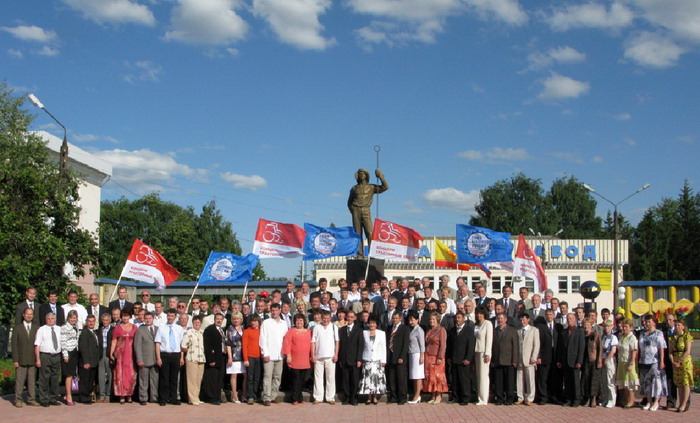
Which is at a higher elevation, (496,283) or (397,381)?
(496,283)

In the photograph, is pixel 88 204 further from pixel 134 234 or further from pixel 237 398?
pixel 237 398

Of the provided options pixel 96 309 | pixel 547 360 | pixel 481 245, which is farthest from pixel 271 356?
pixel 481 245

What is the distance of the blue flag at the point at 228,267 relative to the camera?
701 inches

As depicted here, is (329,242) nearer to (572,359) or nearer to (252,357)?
(252,357)

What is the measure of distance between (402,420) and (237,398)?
3.37 m

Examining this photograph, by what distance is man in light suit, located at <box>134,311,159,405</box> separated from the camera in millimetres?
12906

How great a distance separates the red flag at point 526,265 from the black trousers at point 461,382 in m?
5.24

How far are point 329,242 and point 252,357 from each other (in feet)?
19.9

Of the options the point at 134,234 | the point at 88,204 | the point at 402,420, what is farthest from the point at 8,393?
the point at 134,234

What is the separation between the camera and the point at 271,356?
13.2 m

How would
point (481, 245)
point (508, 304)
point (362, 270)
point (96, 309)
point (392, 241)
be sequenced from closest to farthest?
point (96, 309) < point (508, 304) < point (392, 241) < point (362, 270) < point (481, 245)

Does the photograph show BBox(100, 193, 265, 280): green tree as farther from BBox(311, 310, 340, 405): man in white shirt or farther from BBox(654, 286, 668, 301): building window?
BBox(311, 310, 340, 405): man in white shirt

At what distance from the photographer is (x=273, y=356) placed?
1316 cm

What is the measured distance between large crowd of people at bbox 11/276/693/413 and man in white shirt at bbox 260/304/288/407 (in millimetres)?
18
